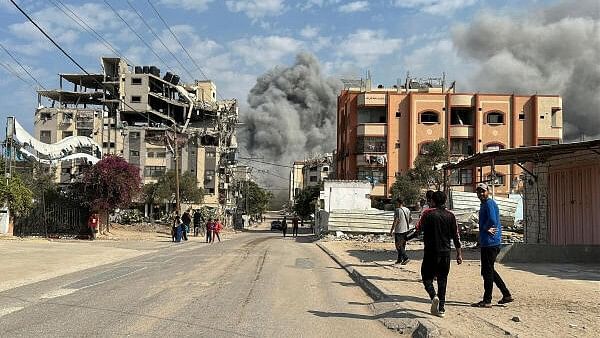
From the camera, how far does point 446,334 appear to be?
23.6 feet

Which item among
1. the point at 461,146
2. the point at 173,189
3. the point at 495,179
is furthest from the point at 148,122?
the point at 495,179

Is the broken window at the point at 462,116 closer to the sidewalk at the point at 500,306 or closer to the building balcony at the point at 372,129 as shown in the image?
the building balcony at the point at 372,129

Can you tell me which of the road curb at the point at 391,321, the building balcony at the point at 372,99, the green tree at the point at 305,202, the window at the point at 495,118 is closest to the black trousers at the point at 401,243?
the road curb at the point at 391,321

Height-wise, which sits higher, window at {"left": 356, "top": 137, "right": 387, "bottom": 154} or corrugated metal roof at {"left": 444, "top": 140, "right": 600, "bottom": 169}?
window at {"left": 356, "top": 137, "right": 387, "bottom": 154}

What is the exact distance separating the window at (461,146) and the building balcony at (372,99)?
958 cm

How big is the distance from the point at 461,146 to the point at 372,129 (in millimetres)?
10949

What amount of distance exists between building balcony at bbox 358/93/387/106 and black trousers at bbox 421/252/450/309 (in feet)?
223

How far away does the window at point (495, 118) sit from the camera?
76.0 m

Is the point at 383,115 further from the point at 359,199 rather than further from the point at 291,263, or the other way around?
the point at 291,263

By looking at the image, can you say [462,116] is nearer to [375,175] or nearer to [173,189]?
[375,175]

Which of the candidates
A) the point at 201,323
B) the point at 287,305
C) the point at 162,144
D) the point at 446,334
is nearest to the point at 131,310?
the point at 201,323

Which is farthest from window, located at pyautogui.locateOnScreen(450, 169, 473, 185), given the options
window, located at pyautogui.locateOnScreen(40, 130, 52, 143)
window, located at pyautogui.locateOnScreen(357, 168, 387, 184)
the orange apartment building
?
window, located at pyautogui.locateOnScreen(40, 130, 52, 143)

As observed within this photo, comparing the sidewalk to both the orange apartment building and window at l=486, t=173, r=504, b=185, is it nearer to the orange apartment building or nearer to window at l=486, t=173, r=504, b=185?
window at l=486, t=173, r=504, b=185

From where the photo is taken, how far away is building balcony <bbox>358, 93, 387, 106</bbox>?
249 feet
